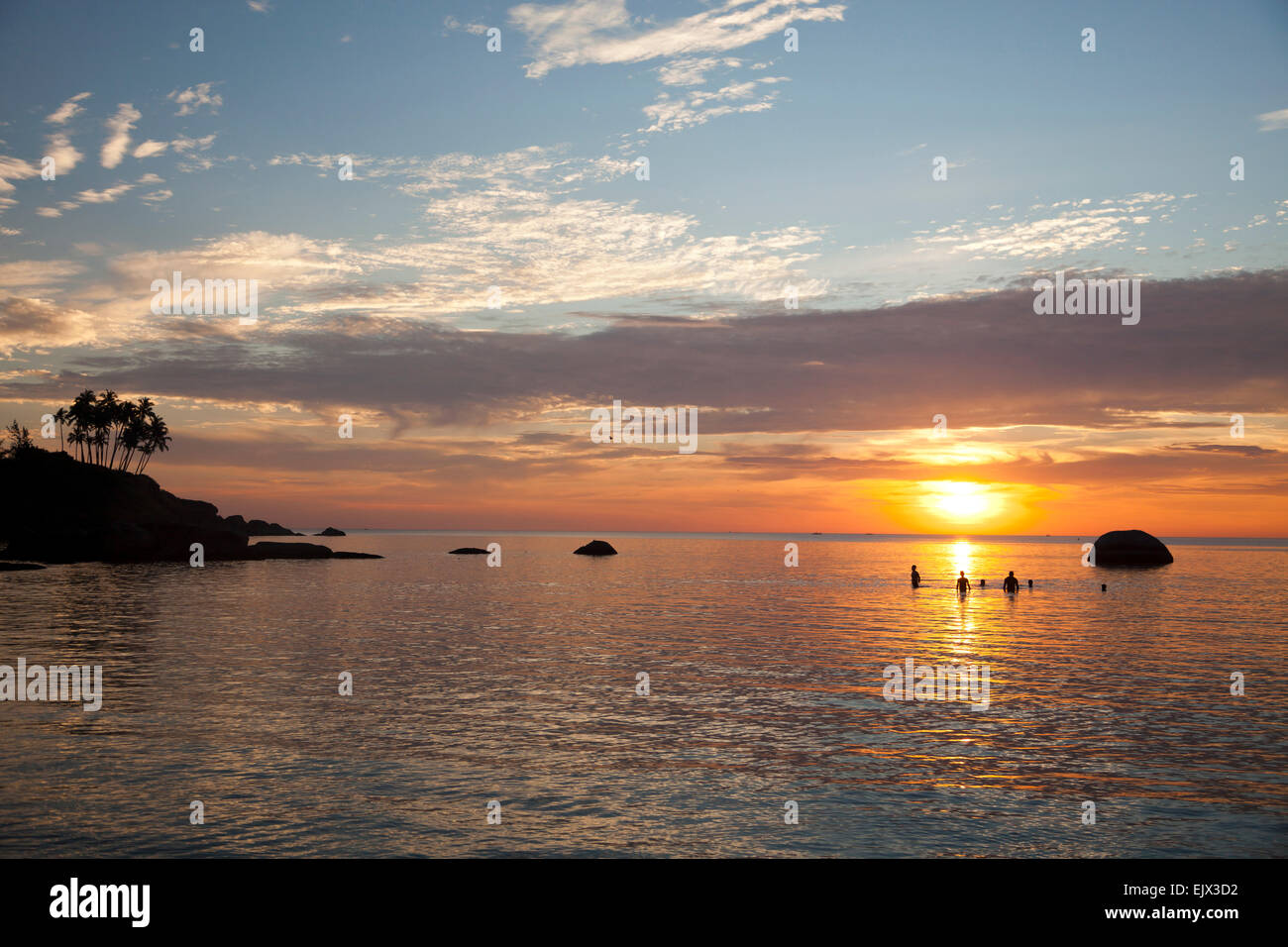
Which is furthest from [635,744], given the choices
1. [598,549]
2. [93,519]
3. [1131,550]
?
[598,549]

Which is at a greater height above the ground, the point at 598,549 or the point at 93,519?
the point at 93,519

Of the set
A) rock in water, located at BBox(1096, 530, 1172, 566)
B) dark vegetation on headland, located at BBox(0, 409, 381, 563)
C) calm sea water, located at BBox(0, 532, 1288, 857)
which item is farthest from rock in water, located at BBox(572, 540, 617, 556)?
calm sea water, located at BBox(0, 532, 1288, 857)

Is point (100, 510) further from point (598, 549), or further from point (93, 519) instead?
point (598, 549)

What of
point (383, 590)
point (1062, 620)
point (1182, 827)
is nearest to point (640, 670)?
point (1182, 827)

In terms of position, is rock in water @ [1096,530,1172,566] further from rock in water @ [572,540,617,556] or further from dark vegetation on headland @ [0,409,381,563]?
dark vegetation on headland @ [0,409,381,563]

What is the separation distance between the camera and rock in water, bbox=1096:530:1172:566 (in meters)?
120

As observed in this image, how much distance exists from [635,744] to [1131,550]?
12634cm

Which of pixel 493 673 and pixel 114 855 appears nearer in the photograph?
pixel 114 855

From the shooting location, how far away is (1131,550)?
12000 centimetres

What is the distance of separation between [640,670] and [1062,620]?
35.9 m

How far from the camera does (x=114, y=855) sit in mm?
11977

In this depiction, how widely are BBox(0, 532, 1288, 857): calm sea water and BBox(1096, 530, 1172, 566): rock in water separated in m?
Answer: 83.3
